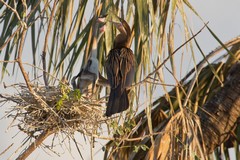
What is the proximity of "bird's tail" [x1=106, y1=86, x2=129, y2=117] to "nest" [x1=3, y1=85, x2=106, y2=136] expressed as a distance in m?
0.07

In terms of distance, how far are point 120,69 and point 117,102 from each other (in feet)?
2.32

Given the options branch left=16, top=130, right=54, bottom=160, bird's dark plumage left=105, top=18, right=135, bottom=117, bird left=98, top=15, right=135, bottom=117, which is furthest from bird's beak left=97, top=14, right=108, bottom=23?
branch left=16, top=130, right=54, bottom=160

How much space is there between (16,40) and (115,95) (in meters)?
1.03

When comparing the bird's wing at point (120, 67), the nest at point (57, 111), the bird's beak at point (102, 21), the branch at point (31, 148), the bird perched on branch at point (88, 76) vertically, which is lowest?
→ the branch at point (31, 148)

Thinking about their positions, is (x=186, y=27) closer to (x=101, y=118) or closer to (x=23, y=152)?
(x=101, y=118)

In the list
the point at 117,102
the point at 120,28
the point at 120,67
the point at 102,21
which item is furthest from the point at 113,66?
the point at 117,102

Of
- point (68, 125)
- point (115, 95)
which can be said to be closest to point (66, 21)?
point (115, 95)

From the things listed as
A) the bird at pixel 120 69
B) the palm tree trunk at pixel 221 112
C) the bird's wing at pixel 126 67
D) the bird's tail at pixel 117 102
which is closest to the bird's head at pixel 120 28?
the bird at pixel 120 69

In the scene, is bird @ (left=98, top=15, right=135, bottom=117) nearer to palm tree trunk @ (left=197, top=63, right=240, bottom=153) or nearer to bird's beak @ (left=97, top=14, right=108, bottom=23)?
bird's beak @ (left=97, top=14, right=108, bottom=23)

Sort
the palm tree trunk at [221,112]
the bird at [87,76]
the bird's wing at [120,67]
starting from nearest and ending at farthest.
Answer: the bird at [87,76], the bird's wing at [120,67], the palm tree trunk at [221,112]

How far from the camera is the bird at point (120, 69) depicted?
17.7 ft

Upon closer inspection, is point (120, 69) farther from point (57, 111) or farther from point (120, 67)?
point (57, 111)

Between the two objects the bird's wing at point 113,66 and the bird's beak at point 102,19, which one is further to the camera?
the bird's wing at point 113,66

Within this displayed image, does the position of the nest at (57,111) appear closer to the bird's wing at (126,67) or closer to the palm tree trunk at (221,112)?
the bird's wing at (126,67)
